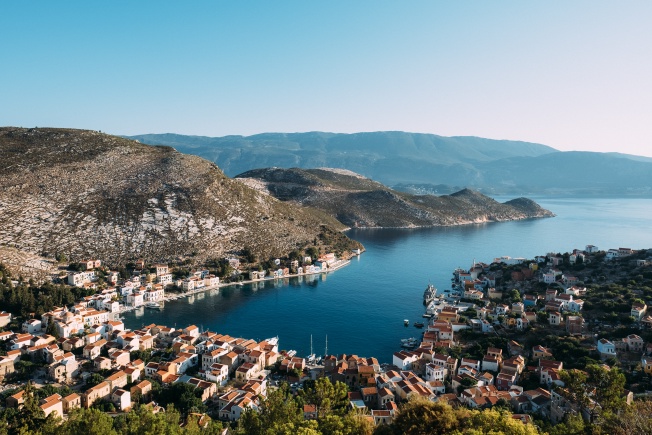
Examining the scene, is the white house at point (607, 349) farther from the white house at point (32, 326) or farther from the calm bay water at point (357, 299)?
the white house at point (32, 326)

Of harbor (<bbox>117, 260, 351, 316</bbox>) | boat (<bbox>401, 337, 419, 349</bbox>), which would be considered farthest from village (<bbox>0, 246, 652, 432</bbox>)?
boat (<bbox>401, 337, 419, 349</bbox>)

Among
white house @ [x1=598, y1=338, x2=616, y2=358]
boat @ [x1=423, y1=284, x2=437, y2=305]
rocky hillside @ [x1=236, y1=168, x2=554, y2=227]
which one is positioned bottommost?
boat @ [x1=423, y1=284, x2=437, y2=305]

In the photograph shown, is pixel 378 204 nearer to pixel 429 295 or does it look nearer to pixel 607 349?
pixel 429 295

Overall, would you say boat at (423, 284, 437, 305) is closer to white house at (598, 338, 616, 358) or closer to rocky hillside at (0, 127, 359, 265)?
white house at (598, 338, 616, 358)

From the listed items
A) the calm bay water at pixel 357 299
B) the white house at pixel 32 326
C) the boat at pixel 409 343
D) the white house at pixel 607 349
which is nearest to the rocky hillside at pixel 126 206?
the calm bay water at pixel 357 299

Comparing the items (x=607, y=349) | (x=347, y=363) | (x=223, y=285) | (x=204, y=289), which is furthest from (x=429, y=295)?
(x=204, y=289)
